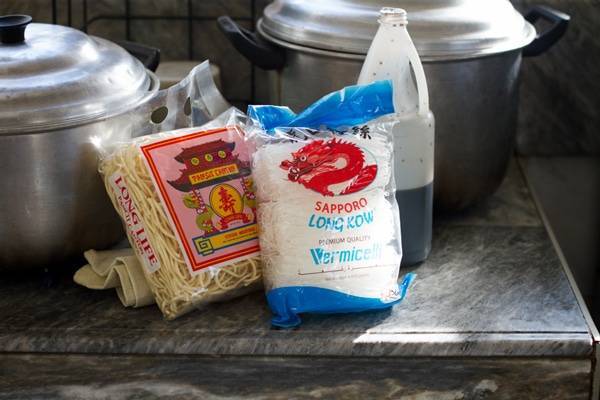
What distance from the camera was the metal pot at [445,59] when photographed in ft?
3.65

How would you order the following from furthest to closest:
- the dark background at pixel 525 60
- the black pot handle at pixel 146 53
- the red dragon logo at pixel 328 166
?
the dark background at pixel 525 60, the black pot handle at pixel 146 53, the red dragon logo at pixel 328 166

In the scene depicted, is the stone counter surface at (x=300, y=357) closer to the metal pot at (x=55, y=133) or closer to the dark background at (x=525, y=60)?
the metal pot at (x=55, y=133)

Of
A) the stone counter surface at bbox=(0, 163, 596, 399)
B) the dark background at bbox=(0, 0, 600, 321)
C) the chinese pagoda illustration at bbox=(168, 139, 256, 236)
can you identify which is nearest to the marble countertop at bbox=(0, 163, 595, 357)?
the stone counter surface at bbox=(0, 163, 596, 399)

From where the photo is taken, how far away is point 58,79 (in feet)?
3.32

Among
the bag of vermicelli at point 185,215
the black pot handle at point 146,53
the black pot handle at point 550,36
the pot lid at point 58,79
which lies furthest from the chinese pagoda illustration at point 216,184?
the black pot handle at point 550,36

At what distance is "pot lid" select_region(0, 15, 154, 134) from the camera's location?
98 cm

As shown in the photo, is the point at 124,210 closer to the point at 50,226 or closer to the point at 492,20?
the point at 50,226

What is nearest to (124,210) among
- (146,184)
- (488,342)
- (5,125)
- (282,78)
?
(146,184)

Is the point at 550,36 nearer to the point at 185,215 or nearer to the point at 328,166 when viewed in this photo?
the point at 328,166

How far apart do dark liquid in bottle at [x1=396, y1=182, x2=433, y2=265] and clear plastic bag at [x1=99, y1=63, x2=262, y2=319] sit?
181 millimetres

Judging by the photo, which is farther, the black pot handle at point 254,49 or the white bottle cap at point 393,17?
the black pot handle at point 254,49

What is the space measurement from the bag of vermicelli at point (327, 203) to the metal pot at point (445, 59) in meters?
0.14

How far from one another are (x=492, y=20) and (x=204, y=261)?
463mm

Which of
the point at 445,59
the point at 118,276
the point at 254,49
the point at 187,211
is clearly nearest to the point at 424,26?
the point at 445,59
